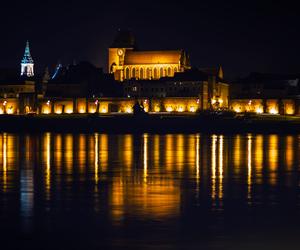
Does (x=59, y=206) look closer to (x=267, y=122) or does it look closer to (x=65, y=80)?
(x=267, y=122)

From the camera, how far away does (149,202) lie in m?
21.6

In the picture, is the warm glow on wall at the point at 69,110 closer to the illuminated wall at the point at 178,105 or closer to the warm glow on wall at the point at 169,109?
the illuminated wall at the point at 178,105

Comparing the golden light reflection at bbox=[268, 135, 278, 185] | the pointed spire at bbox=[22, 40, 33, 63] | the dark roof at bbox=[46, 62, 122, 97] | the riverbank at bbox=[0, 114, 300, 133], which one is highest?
the pointed spire at bbox=[22, 40, 33, 63]

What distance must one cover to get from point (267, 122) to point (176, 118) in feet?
30.4

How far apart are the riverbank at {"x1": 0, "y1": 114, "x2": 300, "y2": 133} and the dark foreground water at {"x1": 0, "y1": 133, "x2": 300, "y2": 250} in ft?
114

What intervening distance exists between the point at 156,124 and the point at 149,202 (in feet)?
181

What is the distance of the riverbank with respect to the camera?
72.6 metres

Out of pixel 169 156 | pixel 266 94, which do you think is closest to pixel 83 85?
pixel 266 94

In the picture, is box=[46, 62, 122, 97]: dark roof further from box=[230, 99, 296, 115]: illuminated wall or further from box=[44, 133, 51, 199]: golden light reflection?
box=[44, 133, 51, 199]: golden light reflection

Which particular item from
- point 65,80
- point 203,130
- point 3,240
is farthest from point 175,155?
point 65,80

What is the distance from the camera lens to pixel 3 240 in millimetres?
16812

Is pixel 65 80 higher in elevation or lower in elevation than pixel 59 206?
Result: higher

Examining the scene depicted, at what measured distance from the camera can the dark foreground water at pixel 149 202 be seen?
17.1 m

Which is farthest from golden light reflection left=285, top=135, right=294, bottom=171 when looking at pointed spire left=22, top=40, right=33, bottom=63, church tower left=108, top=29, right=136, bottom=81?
pointed spire left=22, top=40, right=33, bottom=63
